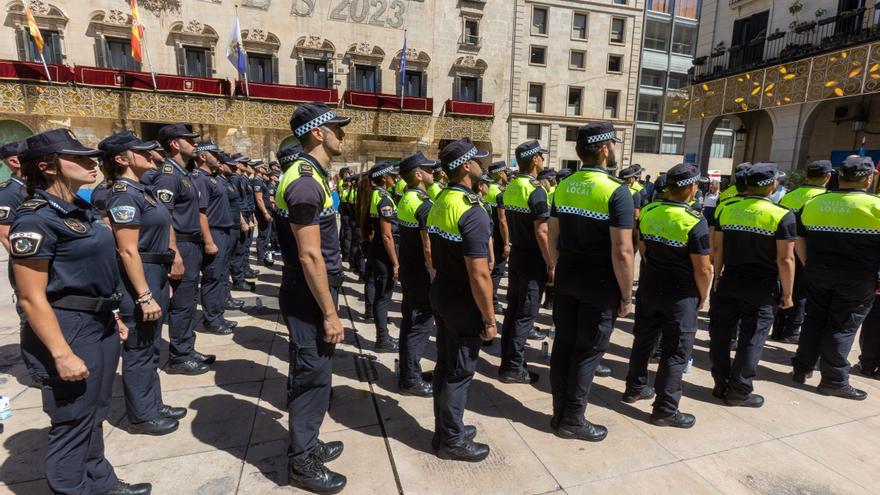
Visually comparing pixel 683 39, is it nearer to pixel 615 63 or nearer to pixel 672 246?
pixel 615 63

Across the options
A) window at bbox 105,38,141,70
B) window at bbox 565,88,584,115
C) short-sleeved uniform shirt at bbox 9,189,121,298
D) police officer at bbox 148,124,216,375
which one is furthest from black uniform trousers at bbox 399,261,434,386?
window at bbox 565,88,584,115

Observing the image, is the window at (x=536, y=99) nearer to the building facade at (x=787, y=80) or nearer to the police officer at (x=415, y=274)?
the building facade at (x=787, y=80)

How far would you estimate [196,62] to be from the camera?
21047mm

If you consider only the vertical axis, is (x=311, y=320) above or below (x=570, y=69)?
below

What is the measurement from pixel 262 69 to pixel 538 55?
16.6 m

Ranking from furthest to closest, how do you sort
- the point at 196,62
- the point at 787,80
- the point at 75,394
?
1. the point at 196,62
2. the point at 787,80
3. the point at 75,394

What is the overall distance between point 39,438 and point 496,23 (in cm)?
2735

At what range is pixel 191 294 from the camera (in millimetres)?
Result: 4410

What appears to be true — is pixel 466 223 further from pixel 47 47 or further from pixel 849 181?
pixel 47 47

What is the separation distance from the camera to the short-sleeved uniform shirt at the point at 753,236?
12.3 feet

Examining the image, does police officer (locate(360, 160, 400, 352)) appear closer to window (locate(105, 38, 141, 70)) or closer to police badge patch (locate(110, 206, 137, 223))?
police badge patch (locate(110, 206, 137, 223))

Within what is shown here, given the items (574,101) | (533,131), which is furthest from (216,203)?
(574,101)

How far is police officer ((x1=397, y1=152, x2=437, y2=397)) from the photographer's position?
4.07 m

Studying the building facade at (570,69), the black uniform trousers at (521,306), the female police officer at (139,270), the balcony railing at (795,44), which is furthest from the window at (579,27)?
the female police officer at (139,270)
